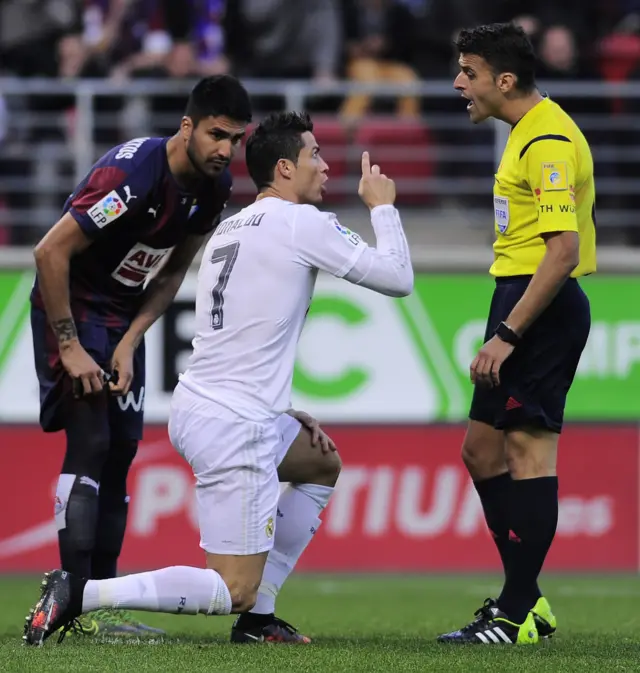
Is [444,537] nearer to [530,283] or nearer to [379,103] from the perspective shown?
[379,103]

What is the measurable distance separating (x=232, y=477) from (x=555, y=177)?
1714 millimetres

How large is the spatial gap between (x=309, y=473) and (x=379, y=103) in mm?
7797

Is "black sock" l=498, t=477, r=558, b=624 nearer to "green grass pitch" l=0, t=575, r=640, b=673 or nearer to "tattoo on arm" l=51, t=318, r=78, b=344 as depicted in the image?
"green grass pitch" l=0, t=575, r=640, b=673

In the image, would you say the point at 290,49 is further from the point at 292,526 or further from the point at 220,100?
the point at 292,526

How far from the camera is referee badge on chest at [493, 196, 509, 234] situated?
5891mm

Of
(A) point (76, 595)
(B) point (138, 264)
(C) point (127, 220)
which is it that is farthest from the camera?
(B) point (138, 264)

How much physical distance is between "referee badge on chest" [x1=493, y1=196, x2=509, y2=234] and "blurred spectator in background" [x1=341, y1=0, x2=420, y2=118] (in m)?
7.05

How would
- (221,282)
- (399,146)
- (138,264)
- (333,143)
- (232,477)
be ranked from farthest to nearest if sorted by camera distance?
(399,146)
(333,143)
(138,264)
(221,282)
(232,477)

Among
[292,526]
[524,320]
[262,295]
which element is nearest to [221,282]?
[262,295]

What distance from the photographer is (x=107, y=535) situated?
20.8 feet

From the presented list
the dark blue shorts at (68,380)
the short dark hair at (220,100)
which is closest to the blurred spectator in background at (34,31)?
the dark blue shorts at (68,380)

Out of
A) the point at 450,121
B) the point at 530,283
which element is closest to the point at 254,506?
the point at 530,283

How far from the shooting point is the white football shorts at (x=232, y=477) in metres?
5.44

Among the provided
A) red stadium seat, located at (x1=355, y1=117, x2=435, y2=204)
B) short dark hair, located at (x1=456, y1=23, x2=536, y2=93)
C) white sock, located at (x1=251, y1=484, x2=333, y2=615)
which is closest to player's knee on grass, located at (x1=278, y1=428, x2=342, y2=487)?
white sock, located at (x1=251, y1=484, x2=333, y2=615)
